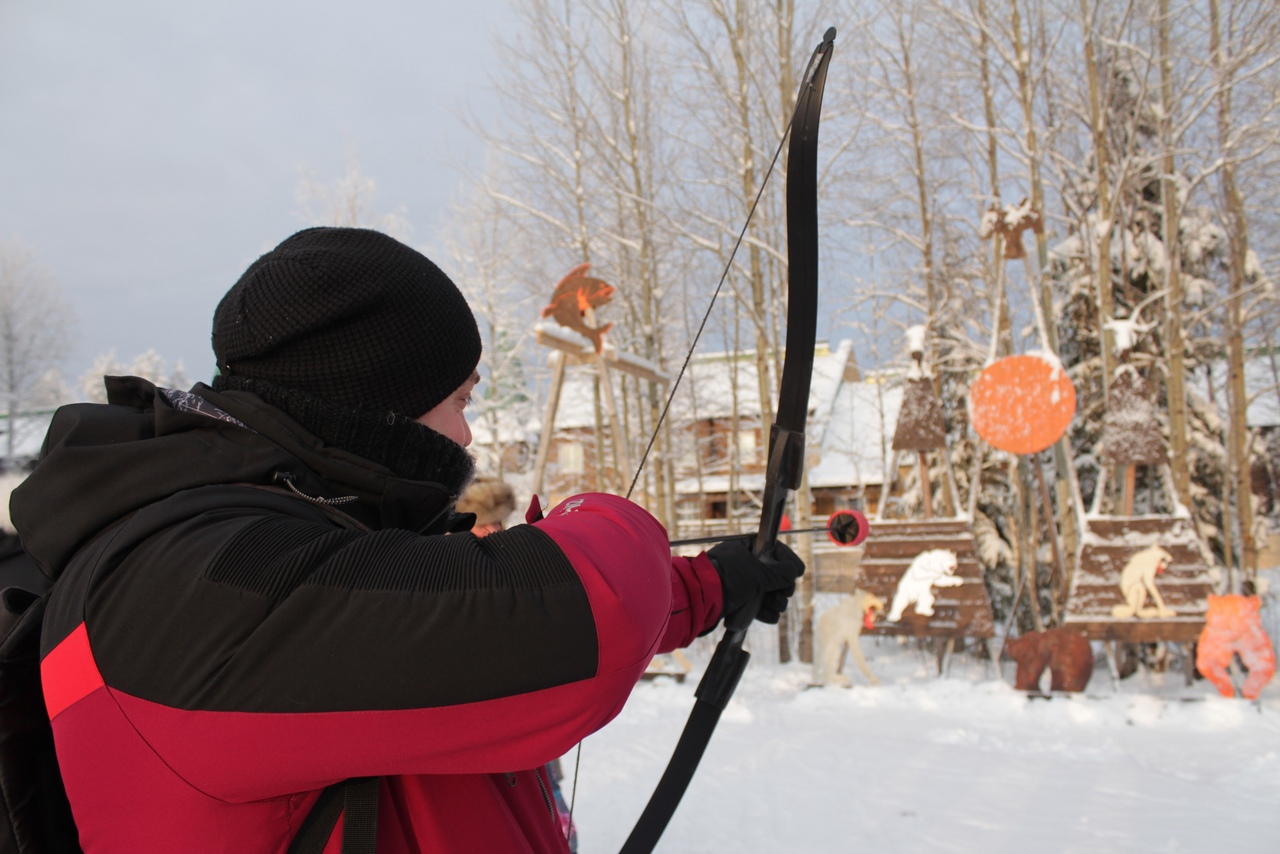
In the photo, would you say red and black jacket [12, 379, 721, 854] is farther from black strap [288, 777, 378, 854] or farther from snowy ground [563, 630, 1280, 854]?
snowy ground [563, 630, 1280, 854]

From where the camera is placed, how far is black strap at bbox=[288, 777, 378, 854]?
24.8 inches

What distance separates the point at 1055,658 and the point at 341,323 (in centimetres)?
538

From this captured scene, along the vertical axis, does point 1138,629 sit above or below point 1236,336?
below

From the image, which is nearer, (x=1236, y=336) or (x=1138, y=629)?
(x=1138, y=629)

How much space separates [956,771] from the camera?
381cm

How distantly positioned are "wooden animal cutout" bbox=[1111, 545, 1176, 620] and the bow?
4.45 m

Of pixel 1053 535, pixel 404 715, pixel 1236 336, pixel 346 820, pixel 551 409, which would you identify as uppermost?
pixel 1236 336

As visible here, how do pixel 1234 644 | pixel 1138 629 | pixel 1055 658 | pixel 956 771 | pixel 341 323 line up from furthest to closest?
1. pixel 1055 658
2. pixel 1138 629
3. pixel 1234 644
4. pixel 956 771
5. pixel 341 323

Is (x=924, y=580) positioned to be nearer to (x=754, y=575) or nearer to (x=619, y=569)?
(x=754, y=575)

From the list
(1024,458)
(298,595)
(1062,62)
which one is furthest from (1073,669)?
(298,595)

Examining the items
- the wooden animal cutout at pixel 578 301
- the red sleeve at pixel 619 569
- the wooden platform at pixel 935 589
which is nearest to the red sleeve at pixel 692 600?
the red sleeve at pixel 619 569

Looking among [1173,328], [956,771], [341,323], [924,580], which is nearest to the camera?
[341,323]

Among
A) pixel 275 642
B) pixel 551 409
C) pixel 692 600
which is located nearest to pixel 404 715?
pixel 275 642

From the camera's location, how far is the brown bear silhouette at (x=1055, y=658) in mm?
4949
